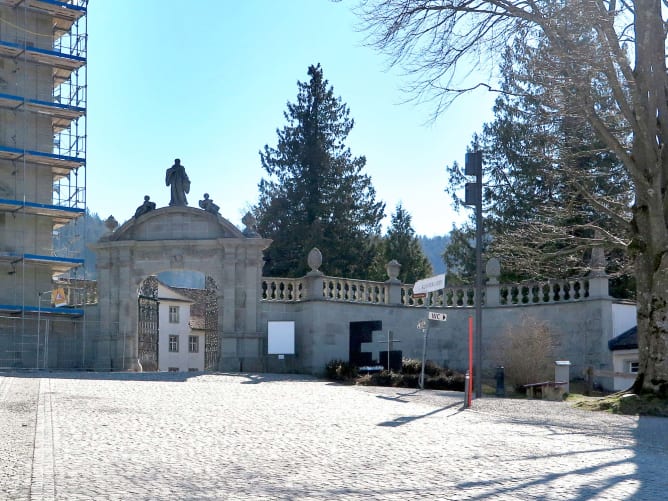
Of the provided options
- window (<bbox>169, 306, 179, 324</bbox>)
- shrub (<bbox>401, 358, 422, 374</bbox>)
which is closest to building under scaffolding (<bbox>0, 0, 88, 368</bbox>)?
shrub (<bbox>401, 358, 422, 374</bbox>)

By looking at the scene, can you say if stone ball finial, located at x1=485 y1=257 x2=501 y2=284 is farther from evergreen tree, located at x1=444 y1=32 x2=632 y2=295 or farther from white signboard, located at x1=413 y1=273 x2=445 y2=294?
white signboard, located at x1=413 y1=273 x2=445 y2=294

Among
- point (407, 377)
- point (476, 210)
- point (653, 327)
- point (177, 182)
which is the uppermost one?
point (177, 182)

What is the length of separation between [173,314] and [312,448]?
61.1 metres

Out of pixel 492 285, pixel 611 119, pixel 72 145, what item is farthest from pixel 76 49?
pixel 611 119

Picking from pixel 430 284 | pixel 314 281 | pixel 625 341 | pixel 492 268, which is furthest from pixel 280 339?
pixel 625 341

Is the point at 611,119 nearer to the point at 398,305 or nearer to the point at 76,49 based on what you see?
the point at 398,305

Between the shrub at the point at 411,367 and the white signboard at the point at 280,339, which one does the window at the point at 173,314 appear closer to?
the white signboard at the point at 280,339

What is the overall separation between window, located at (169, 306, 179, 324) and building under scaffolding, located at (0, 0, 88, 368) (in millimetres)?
27051

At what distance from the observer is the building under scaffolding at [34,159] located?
1629 inches

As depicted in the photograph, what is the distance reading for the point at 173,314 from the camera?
71812 mm

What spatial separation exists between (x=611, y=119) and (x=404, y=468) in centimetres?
1358

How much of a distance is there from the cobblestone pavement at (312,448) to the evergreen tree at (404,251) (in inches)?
1325

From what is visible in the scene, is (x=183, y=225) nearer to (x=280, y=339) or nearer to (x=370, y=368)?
(x=280, y=339)

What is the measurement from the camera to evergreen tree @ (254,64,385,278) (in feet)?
162
